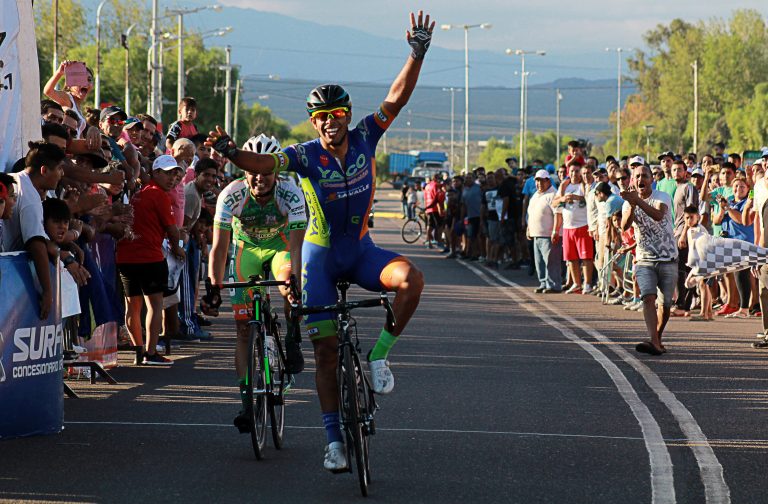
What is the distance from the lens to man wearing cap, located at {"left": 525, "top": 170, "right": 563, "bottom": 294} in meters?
24.9

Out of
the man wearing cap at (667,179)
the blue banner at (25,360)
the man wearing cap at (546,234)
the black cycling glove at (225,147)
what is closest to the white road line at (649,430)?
the black cycling glove at (225,147)

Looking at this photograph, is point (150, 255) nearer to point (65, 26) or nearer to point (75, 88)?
point (75, 88)

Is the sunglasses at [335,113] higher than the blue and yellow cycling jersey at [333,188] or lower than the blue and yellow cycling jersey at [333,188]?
higher

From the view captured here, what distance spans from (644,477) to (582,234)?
631 inches

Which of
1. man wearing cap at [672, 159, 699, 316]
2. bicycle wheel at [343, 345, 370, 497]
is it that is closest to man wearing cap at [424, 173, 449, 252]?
man wearing cap at [672, 159, 699, 316]

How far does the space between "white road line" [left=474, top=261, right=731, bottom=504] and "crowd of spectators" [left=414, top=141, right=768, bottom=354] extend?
3.54 ft

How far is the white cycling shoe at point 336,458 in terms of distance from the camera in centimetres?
824

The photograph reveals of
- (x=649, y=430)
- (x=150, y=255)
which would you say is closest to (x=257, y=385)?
(x=649, y=430)

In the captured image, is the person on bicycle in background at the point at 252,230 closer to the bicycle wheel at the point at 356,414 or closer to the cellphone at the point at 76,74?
the bicycle wheel at the point at 356,414

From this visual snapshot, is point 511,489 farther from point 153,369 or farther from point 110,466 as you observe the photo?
point 153,369

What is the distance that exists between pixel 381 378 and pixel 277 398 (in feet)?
4.47

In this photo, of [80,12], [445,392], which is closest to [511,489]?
[445,392]

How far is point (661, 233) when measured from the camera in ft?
52.6

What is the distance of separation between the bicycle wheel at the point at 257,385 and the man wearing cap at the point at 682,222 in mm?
12433
